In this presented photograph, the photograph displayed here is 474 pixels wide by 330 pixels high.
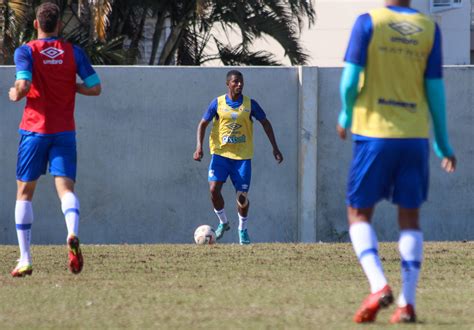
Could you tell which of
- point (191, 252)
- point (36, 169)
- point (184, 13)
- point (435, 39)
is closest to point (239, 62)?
point (184, 13)

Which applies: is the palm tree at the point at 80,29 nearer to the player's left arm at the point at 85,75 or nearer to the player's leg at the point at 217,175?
the player's leg at the point at 217,175

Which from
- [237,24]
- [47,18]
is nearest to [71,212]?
[47,18]

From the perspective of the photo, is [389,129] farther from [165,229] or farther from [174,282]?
[165,229]

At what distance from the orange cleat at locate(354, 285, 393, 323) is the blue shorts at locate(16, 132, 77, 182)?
320cm

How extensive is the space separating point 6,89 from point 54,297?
24.8ft

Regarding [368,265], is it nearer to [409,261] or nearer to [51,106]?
[409,261]

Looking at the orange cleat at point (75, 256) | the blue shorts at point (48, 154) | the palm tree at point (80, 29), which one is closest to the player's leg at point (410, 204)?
the orange cleat at point (75, 256)

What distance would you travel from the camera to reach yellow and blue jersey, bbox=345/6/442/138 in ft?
21.2

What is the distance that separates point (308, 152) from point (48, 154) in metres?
6.84

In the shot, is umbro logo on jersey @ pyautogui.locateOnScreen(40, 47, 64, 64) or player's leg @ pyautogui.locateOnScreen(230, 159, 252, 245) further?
player's leg @ pyautogui.locateOnScreen(230, 159, 252, 245)

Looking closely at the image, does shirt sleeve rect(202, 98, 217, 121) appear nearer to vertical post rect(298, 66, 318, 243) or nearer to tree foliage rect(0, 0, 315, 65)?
vertical post rect(298, 66, 318, 243)

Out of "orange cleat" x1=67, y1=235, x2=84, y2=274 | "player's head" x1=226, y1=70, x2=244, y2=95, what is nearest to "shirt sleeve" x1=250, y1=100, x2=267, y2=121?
"player's head" x1=226, y1=70, x2=244, y2=95

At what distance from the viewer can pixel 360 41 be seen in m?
6.43

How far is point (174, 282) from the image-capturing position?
876cm
